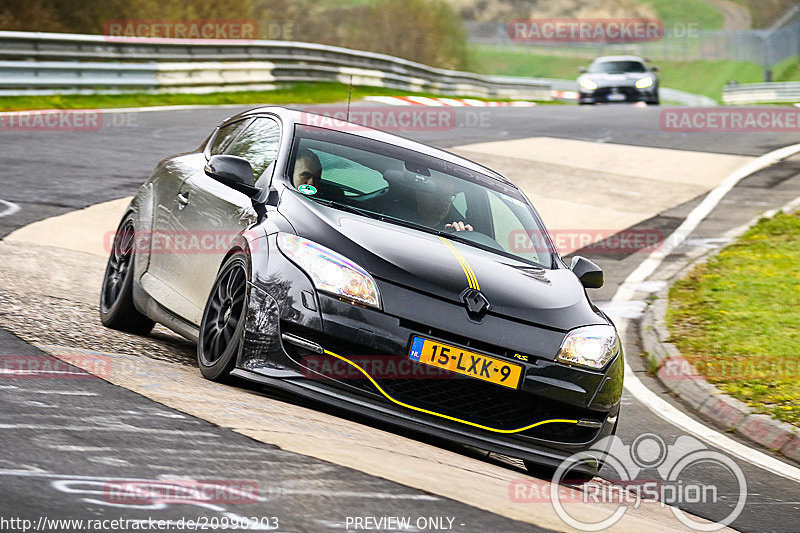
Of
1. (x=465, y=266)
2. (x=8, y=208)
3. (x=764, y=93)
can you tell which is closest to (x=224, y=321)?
(x=465, y=266)

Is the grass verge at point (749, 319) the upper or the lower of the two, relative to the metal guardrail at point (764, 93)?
lower

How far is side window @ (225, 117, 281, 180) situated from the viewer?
21.9 feet

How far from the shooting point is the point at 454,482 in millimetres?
4512

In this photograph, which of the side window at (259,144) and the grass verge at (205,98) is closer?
the side window at (259,144)

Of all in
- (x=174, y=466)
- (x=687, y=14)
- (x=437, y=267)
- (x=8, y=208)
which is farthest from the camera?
(x=687, y=14)

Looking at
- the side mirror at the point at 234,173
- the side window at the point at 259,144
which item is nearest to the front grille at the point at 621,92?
the side window at the point at 259,144

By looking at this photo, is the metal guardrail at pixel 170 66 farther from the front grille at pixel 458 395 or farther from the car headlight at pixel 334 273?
the front grille at pixel 458 395

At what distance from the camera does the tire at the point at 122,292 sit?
23.9 feet

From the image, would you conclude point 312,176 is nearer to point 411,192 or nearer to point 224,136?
point 411,192

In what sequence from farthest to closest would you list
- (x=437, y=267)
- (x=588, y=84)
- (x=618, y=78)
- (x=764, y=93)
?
(x=764, y=93) → (x=588, y=84) → (x=618, y=78) → (x=437, y=267)

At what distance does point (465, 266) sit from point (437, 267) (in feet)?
0.65

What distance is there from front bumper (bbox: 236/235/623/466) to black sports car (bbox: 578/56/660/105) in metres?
28.2

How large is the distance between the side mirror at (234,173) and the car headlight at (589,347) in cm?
192

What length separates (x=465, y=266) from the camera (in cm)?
573
